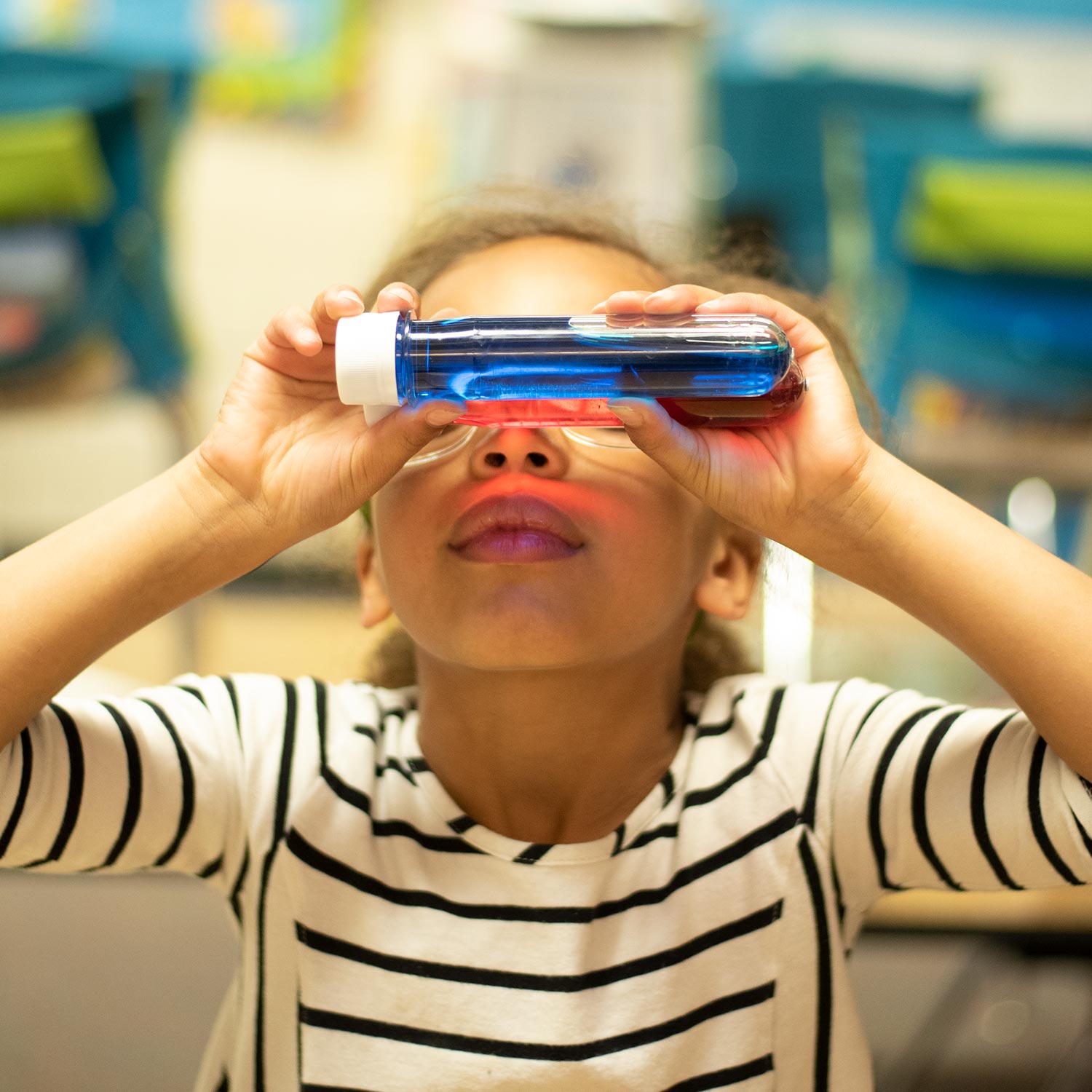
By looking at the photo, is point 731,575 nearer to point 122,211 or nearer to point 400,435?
point 400,435

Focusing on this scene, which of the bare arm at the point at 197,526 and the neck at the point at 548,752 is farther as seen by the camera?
the neck at the point at 548,752

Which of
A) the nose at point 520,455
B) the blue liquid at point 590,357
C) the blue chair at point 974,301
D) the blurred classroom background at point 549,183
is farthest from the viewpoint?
the blue chair at point 974,301

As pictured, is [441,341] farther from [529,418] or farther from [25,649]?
[25,649]

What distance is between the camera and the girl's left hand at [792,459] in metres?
0.68

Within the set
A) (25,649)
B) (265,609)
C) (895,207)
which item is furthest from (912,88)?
(25,649)

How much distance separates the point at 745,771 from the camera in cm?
82

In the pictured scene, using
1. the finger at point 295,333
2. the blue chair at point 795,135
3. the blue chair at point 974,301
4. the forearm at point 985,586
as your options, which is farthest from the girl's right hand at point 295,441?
the blue chair at point 795,135

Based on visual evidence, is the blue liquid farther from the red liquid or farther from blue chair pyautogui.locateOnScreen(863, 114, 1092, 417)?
blue chair pyautogui.locateOnScreen(863, 114, 1092, 417)

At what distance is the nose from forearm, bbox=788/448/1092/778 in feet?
0.51

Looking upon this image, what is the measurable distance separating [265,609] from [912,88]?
5.93 ft

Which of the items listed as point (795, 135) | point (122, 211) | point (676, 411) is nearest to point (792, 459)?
Result: point (676, 411)

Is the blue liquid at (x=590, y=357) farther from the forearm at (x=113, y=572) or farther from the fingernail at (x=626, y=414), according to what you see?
the forearm at (x=113, y=572)

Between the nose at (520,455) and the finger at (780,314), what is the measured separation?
0.13 metres

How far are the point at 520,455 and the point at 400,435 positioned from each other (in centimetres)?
9
